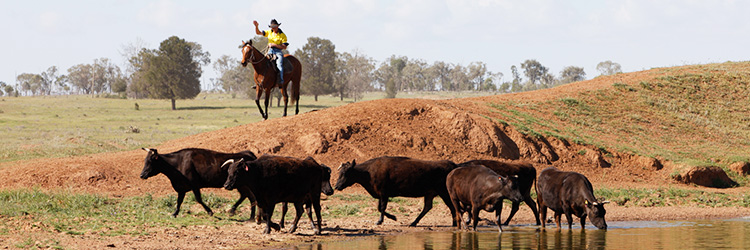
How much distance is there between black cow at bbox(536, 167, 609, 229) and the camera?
14.5 m

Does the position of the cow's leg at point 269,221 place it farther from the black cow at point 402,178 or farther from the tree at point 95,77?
the tree at point 95,77

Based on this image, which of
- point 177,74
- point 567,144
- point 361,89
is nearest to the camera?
point 567,144

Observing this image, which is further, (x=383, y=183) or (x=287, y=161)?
(x=383, y=183)

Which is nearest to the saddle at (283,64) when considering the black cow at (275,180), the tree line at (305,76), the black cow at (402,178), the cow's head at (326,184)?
the black cow at (402,178)

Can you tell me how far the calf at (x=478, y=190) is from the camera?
46.1ft

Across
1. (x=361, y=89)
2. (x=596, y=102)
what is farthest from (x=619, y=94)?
(x=361, y=89)

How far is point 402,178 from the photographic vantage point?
15977 millimetres

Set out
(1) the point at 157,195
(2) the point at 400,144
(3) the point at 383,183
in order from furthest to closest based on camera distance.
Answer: (2) the point at 400,144, (1) the point at 157,195, (3) the point at 383,183

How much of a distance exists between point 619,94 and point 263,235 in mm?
27387

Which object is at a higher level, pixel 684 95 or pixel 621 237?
pixel 684 95

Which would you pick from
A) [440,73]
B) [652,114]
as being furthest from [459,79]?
[652,114]

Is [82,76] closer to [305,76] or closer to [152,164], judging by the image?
[305,76]

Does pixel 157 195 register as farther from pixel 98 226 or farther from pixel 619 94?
pixel 619 94

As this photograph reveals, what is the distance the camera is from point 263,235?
45.8 feet
